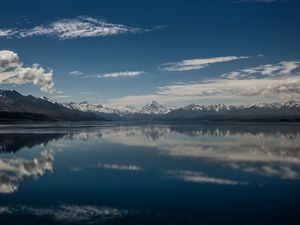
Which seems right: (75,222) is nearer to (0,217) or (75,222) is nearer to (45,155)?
(0,217)

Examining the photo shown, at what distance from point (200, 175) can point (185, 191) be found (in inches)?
258

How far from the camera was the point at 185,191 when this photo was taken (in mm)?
23844

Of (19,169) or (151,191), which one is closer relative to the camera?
(151,191)

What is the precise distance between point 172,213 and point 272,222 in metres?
4.65

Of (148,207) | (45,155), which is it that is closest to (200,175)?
(148,207)

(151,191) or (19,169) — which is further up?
(19,169)

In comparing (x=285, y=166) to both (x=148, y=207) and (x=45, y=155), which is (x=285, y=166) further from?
(x=45, y=155)

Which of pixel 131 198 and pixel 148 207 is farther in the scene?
pixel 131 198

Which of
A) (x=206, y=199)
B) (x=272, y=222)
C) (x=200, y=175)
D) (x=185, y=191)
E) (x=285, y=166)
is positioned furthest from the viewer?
(x=285, y=166)

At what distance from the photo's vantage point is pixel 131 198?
21984 mm

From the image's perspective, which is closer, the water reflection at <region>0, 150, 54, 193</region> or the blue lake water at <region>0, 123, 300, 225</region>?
the blue lake water at <region>0, 123, 300, 225</region>

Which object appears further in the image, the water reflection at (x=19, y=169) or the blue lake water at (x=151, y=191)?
the water reflection at (x=19, y=169)

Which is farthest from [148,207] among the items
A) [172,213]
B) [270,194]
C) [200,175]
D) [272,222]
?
[200,175]

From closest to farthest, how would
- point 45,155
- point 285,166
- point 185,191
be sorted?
point 185,191, point 285,166, point 45,155
